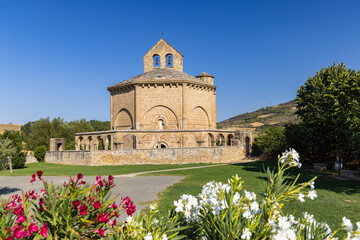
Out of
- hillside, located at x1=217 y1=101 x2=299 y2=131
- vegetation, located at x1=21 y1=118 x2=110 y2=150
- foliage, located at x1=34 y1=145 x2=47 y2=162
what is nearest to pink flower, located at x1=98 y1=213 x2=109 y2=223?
foliage, located at x1=34 y1=145 x2=47 y2=162

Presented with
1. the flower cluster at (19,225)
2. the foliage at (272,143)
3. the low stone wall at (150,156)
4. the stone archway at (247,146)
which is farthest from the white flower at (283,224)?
the stone archway at (247,146)

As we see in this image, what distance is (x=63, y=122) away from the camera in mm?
54250

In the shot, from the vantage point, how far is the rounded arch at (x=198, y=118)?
31188 millimetres

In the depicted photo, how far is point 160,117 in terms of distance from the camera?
30.3 m

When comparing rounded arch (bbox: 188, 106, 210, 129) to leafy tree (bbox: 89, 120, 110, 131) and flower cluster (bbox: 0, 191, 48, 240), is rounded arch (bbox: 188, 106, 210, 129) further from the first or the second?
leafy tree (bbox: 89, 120, 110, 131)

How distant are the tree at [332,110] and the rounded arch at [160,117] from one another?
15316 mm

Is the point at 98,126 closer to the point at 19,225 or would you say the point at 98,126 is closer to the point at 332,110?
the point at 332,110

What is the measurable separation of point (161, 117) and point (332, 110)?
63.0 feet

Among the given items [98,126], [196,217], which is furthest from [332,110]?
[98,126]

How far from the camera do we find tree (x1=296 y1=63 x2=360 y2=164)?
14.0 m

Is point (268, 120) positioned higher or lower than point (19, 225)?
higher

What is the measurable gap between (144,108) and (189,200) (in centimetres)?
2819

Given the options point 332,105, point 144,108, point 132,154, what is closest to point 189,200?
point 332,105

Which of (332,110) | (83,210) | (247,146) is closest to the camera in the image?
(83,210)
